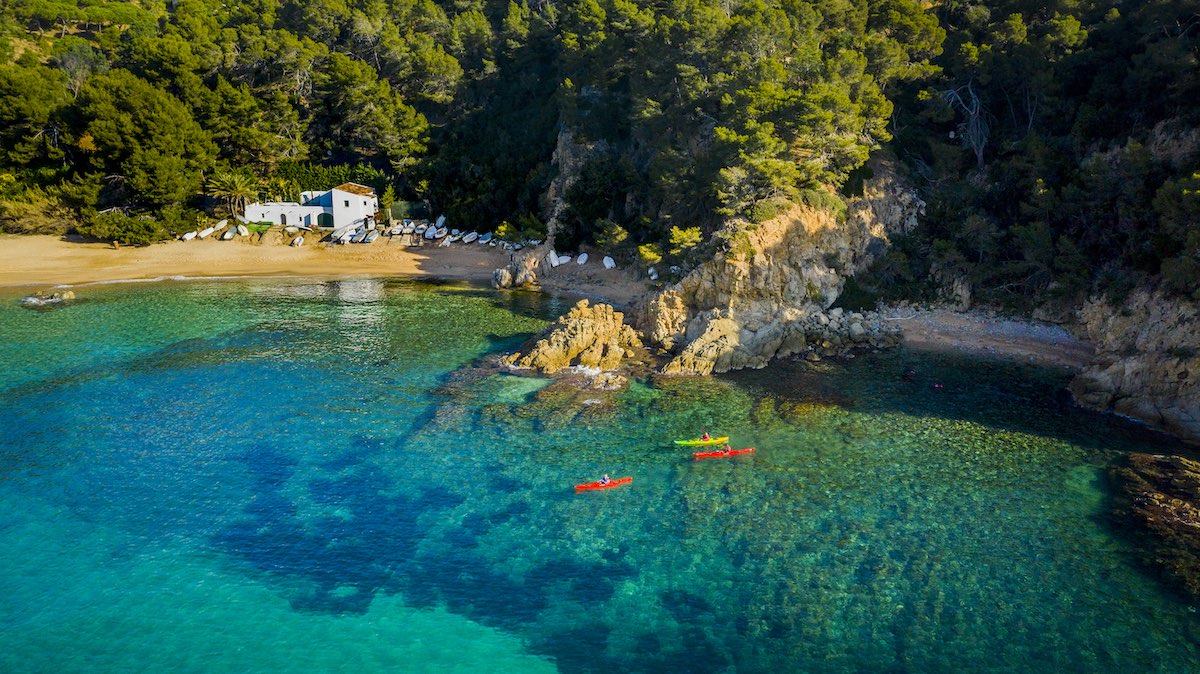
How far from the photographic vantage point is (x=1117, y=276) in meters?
36.8

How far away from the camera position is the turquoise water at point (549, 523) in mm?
17859

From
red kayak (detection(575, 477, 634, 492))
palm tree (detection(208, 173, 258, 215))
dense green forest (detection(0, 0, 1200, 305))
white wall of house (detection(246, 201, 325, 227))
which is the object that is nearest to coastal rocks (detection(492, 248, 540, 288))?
dense green forest (detection(0, 0, 1200, 305))

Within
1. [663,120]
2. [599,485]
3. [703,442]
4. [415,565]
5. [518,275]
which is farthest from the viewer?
[518,275]

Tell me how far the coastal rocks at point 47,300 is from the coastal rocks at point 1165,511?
183 ft

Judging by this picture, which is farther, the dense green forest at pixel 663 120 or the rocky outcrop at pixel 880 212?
the rocky outcrop at pixel 880 212

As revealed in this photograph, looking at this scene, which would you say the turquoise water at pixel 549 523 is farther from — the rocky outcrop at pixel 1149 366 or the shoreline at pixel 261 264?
the shoreline at pixel 261 264

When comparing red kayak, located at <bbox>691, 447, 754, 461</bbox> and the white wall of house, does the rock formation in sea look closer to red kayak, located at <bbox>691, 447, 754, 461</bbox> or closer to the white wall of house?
red kayak, located at <bbox>691, 447, 754, 461</bbox>

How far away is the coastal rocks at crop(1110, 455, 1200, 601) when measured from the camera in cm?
2042

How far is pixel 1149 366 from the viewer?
3064 cm

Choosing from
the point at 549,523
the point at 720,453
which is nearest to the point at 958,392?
the point at 720,453

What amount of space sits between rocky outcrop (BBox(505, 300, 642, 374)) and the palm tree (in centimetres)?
4035

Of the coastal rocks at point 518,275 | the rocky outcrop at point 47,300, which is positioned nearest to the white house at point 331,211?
the coastal rocks at point 518,275

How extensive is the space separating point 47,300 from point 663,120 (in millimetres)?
41278

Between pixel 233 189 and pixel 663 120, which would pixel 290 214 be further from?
pixel 663 120
